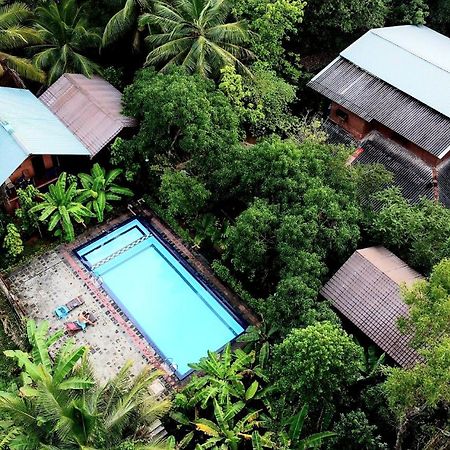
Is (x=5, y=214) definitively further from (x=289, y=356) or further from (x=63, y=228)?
(x=289, y=356)

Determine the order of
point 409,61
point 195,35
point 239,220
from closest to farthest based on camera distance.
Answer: point 239,220, point 195,35, point 409,61

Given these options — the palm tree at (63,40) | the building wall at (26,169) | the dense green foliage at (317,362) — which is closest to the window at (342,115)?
the palm tree at (63,40)

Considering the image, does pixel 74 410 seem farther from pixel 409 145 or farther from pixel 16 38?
pixel 409 145

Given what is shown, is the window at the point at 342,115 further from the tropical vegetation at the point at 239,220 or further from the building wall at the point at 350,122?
the tropical vegetation at the point at 239,220

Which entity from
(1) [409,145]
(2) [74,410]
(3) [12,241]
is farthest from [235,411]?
(1) [409,145]

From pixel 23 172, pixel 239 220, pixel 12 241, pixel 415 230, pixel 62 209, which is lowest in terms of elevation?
pixel 415 230

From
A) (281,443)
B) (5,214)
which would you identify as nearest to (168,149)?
(5,214)
